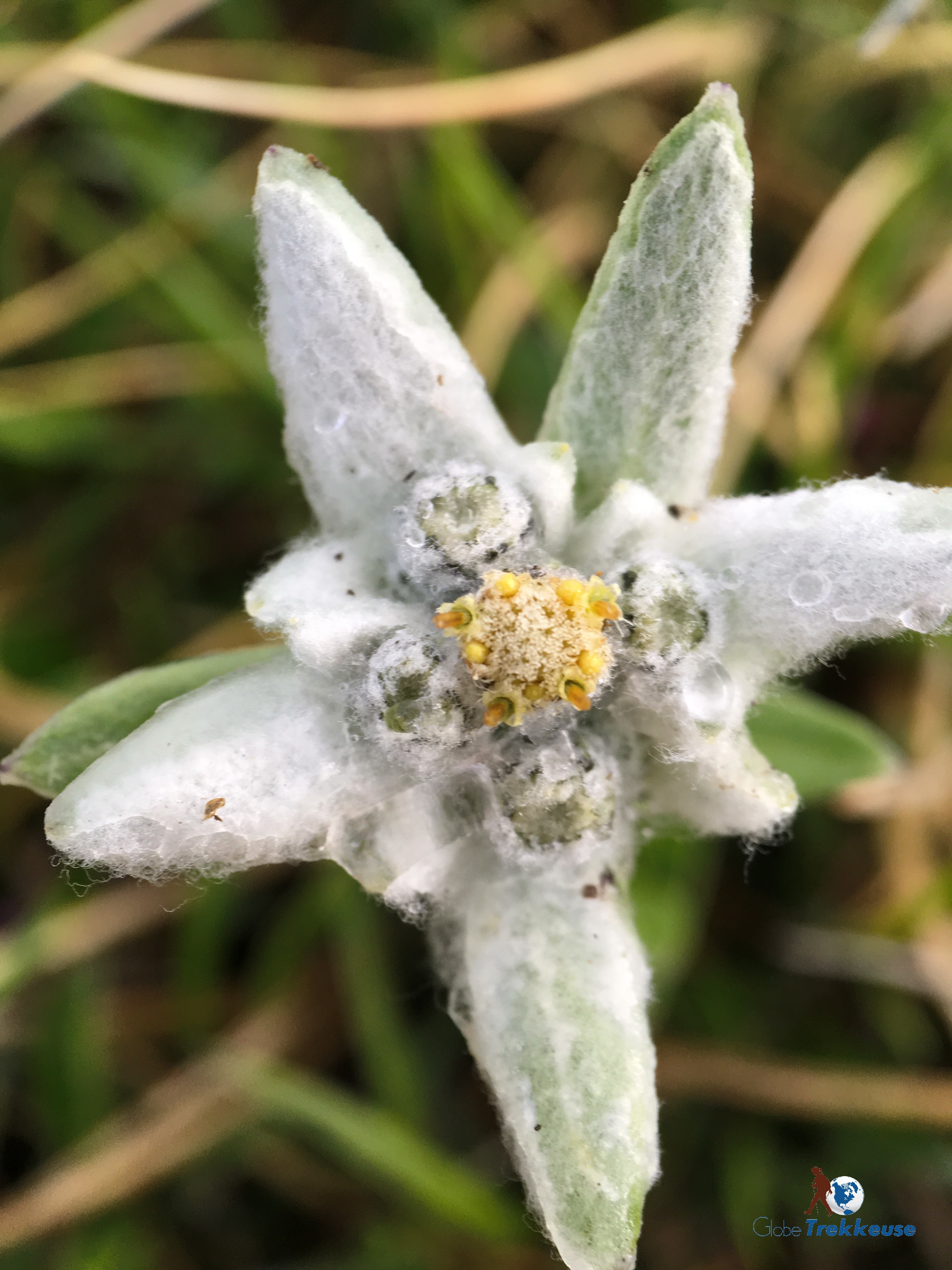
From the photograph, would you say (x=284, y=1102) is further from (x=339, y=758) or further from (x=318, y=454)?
(x=318, y=454)

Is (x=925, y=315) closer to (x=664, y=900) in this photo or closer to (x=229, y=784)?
(x=664, y=900)

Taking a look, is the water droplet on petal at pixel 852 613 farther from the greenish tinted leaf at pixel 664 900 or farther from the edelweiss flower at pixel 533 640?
the greenish tinted leaf at pixel 664 900

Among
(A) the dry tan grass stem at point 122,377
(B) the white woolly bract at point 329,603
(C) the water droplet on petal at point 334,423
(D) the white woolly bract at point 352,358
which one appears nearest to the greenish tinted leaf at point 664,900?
(B) the white woolly bract at point 329,603

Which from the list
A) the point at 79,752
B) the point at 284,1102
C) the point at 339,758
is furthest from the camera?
the point at 284,1102

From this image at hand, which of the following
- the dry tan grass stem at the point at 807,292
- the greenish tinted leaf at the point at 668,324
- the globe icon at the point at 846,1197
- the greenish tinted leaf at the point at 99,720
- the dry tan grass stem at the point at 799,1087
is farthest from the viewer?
the dry tan grass stem at the point at 807,292

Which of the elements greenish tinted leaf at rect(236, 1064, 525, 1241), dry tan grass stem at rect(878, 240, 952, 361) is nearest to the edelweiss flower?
greenish tinted leaf at rect(236, 1064, 525, 1241)

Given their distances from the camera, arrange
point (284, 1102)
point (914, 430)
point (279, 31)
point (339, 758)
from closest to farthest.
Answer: point (339, 758) < point (284, 1102) < point (914, 430) < point (279, 31)

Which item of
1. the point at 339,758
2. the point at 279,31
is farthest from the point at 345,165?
the point at 339,758

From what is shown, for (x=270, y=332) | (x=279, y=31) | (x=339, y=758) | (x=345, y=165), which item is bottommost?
(x=339, y=758)
